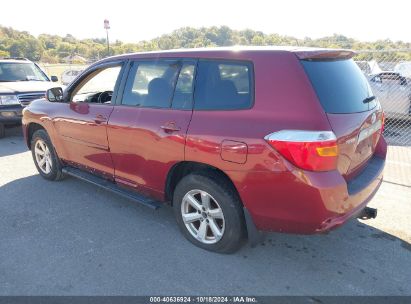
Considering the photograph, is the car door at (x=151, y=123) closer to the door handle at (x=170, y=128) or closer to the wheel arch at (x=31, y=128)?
the door handle at (x=170, y=128)

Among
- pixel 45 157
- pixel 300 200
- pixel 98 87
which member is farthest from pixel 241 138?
pixel 45 157

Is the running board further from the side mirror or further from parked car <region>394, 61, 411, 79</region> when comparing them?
parked car <region>394, 61, 411, 79</region>

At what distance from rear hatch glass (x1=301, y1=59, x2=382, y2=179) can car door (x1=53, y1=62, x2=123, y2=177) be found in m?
2.17

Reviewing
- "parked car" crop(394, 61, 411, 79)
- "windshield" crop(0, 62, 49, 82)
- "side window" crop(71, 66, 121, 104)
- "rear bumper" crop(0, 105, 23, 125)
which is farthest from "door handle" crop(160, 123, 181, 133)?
"parked car" crop(394, 61, 411, 79)

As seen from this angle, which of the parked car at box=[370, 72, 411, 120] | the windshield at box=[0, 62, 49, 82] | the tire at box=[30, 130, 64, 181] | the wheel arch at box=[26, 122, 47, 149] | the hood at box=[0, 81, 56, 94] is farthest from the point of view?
the windshield at box=[0, 62, 49, 82]

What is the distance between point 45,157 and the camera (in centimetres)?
506

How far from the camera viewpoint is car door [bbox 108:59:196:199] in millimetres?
3188

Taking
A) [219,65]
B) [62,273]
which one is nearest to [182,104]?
[219,65]

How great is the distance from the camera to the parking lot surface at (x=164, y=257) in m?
2.79

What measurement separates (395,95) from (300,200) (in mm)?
7464

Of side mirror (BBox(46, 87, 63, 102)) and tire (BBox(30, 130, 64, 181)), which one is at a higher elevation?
side mirror (BBox(46, 87, 63, 102))

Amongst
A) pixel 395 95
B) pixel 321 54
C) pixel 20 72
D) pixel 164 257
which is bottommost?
pixel 164 257

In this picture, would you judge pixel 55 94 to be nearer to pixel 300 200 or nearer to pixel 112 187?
pixel 112 187

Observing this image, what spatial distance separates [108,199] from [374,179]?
2.99m
